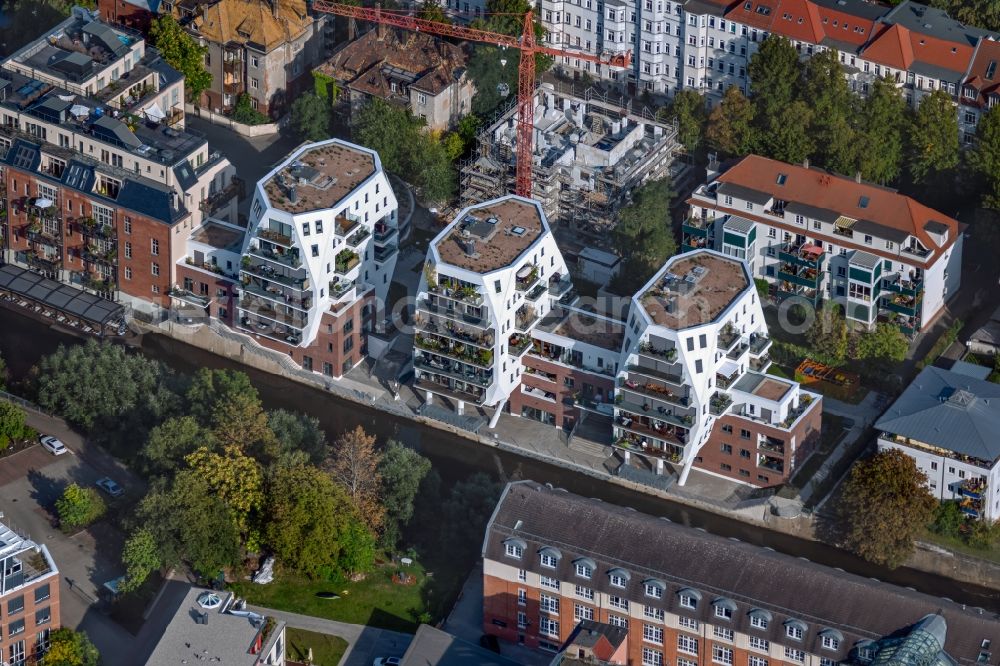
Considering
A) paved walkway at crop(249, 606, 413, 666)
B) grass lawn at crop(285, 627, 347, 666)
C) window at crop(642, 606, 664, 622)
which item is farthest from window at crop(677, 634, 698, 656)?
grass lawn at crop(285, 627, 347, 666)

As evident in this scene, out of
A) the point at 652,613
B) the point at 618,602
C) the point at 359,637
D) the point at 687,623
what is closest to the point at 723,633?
the point at 687,623

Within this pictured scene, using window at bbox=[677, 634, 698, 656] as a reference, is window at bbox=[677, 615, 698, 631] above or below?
above

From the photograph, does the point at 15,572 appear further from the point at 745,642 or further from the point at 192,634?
the point at 745,642

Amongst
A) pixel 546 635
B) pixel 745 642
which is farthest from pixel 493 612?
pixel 745 642

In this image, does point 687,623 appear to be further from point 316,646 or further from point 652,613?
point 316,646

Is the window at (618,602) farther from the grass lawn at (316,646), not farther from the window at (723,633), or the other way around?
the grass lawn at (316,646)

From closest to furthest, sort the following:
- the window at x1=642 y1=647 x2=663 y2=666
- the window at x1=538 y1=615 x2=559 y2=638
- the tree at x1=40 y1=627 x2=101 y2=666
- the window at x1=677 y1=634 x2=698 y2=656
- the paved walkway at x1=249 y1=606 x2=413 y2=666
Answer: the tree at x1=40 y1=627 x2=101 y2=666
the window at x1=677 y1=634 x2=698 y2=656
the window at x1=642 y1=647 x2=663 y2=666
the window at x1=538 y1=615 x2=559 y2=638
the paved walkway at x1=249 y1=606 x2=413 y2=666

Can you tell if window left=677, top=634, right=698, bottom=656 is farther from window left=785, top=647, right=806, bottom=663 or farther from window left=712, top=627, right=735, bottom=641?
window left=785, top=647, right=806, bottom=663

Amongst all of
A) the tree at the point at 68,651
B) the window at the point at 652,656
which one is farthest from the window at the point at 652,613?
the tree at the point at 68,651

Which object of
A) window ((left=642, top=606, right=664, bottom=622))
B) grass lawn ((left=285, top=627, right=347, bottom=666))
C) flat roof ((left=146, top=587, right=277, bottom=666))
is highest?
window ((left=642, top=606, right=664, bottom=622))
